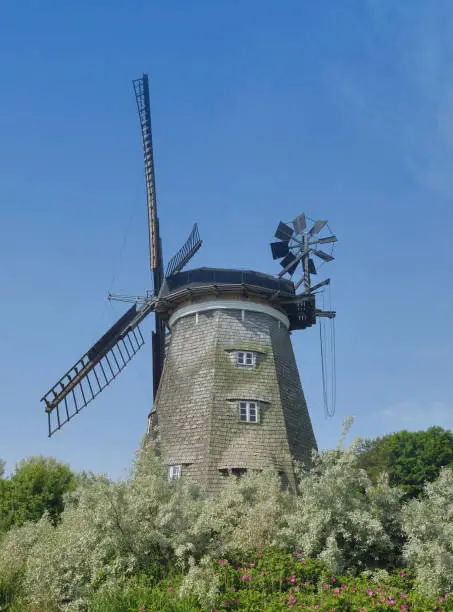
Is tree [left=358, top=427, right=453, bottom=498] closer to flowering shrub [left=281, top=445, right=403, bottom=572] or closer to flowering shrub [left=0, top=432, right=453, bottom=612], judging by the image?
flowering shrub [left=281, top=445, right=403, bottom=572]

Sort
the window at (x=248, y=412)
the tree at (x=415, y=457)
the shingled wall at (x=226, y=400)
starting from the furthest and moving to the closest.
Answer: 1. the tree at (x=415, y=457)
2. the window at (x=248, y=412)
3. the shingled wall at (x=226, y=400)

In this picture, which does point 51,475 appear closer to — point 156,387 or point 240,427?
point 156,387

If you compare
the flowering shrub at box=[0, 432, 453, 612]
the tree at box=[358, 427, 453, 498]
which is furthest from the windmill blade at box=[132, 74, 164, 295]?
the tree at box=[358, 427, 453, 498]

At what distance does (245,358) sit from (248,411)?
6.92 feet

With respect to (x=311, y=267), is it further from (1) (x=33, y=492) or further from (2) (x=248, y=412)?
(1) (x=33, y=492)

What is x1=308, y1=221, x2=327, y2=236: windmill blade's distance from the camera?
90.9 ft

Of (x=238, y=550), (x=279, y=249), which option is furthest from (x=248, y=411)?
(x=279, y=249)

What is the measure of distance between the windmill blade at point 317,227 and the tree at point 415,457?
23.3 metres

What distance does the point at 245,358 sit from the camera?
77.5ft

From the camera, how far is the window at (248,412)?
22375 mm

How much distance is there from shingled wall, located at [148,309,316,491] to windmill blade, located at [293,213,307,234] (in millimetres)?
4881

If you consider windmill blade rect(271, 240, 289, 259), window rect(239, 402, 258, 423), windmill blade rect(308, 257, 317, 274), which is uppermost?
windmill blade rect(271, 240, 289, 259)

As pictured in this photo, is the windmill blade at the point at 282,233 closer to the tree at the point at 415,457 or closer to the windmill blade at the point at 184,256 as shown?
the windmill blade at the point at 184,256

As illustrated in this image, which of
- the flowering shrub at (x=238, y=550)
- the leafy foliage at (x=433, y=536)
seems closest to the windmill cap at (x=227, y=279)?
the flowering shrub at (x=238, y=550)
